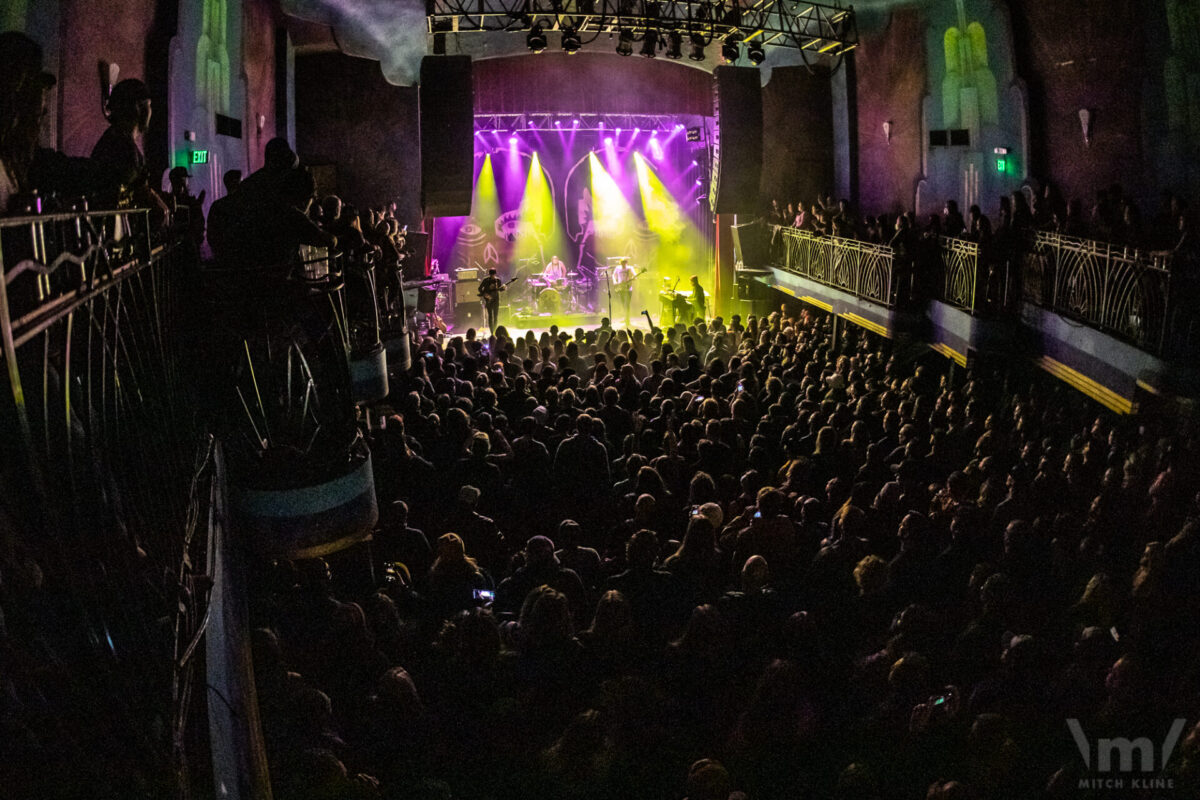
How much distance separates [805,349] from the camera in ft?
38.9

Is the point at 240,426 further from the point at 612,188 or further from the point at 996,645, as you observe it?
the point at 612,188

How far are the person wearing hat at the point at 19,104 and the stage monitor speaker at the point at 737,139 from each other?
14.8 metres

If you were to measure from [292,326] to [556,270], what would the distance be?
21324mm

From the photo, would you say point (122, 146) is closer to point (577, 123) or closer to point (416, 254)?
point (416, 254)

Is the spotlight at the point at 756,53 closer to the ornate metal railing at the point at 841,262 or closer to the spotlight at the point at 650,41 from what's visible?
the spotlight at the point at 650,41

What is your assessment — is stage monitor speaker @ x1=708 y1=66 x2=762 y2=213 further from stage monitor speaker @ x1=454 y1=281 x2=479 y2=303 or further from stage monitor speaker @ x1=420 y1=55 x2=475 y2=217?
stage monitor speaker @ x1=454 y1=281 x2=479 y2=303

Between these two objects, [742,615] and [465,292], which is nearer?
[742,615]

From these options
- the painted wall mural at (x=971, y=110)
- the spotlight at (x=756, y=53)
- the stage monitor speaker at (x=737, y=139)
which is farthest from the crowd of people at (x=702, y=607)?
the spotlight at (x=756, y=53)

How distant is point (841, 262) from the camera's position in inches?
581

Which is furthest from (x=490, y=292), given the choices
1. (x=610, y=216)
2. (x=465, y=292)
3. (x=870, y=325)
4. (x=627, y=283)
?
(x=610, y=216)

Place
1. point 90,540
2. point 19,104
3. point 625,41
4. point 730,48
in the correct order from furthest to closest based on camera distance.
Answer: point 730,48
point 625,41
point 19,104
point 90,540

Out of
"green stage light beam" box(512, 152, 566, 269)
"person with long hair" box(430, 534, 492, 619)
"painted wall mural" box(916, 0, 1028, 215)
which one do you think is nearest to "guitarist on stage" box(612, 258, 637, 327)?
"green stage light beam" box(512, 152, 566, 269)

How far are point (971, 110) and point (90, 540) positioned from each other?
1700 centimetres

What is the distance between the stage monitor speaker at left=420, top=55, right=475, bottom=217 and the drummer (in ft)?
33.2
